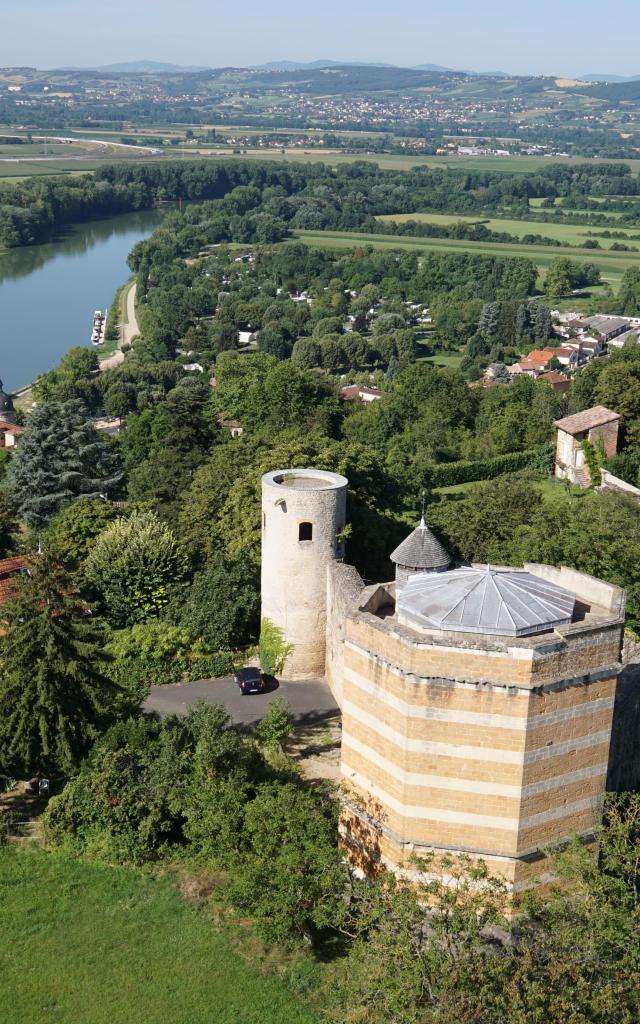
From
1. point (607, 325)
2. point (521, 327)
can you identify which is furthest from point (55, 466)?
point (607, 325)

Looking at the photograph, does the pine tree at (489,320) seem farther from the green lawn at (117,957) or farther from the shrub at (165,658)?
the green lawn at (117,957)

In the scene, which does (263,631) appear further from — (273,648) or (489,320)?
(489,320)

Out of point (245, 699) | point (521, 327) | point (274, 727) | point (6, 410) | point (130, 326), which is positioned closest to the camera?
point (274, 727)

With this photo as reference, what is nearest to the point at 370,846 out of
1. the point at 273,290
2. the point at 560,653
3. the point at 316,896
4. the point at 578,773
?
the point at 316,896

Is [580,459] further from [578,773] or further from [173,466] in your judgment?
[578,773]

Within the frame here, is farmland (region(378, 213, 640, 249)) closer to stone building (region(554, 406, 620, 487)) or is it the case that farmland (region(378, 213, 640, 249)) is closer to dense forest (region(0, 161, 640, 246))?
dense forest (region(0, 161, 640, 246))

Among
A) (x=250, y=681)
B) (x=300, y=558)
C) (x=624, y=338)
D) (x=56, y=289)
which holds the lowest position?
(x=56, y=289)

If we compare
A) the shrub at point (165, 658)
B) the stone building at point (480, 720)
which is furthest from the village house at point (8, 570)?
the stone building at point (480, 720)
